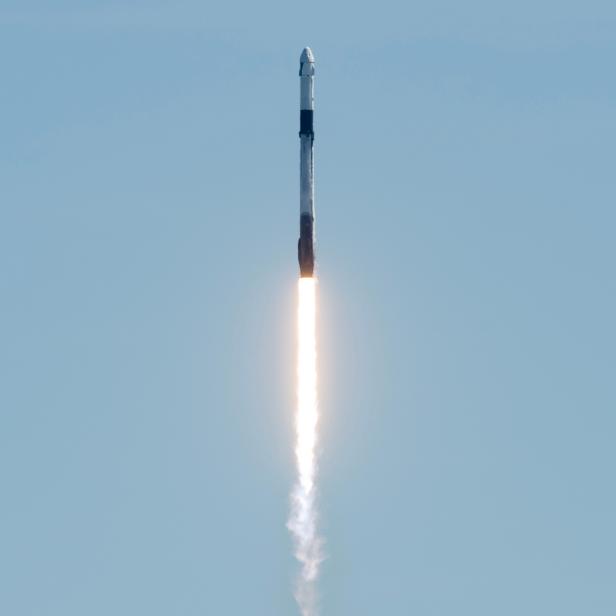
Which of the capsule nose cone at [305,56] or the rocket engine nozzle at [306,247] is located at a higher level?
the capsule nose cone at [305,56]

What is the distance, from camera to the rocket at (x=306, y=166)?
92.1m

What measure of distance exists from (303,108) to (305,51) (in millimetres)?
2257

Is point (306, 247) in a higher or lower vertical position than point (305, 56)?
lower

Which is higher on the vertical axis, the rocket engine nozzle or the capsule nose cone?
the capsule nose cone

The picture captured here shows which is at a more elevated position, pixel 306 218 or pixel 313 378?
pixel 306 218

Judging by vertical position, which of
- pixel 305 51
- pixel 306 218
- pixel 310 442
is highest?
Answer: pixel 305 51

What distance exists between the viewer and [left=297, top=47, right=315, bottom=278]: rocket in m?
92.1

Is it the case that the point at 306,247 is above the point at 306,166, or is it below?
below

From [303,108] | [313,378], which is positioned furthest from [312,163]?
[313,378]

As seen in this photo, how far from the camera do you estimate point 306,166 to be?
93.2 meters

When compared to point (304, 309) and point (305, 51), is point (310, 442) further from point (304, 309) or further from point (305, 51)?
point (305, 51)

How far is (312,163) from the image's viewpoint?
93.6 metres

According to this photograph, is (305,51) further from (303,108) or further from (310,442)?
(310,442)

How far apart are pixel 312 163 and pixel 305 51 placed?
4.43 m
